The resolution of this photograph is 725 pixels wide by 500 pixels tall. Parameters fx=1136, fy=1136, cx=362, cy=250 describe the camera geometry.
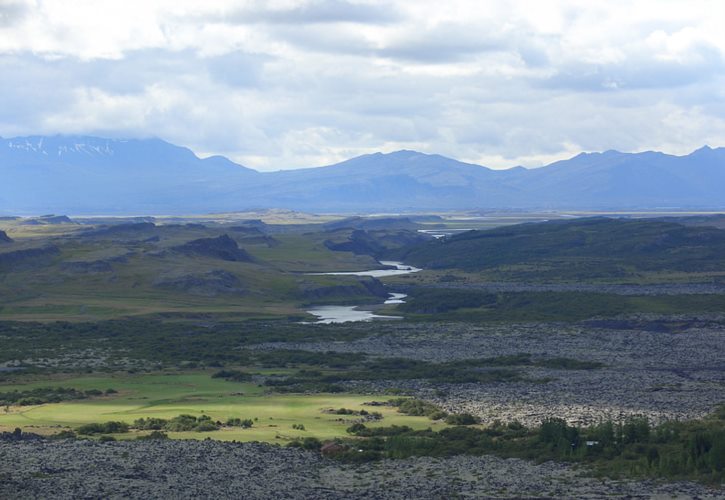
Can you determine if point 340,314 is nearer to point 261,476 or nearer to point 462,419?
point 462,419

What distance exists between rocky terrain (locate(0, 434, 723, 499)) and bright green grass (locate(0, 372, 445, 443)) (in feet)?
14.4

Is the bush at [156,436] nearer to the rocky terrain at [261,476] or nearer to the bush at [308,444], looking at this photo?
the rocky terrain at [261,476]

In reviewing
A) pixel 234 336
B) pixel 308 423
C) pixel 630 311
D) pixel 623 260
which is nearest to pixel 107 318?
pixel 234 336

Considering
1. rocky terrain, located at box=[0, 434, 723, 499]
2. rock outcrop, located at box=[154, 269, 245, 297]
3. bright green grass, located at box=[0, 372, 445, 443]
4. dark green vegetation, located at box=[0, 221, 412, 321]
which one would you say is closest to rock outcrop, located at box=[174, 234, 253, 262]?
dark green vegetation, located at box=[0, 221, 412, 321]

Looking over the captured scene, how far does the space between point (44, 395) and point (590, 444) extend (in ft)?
110

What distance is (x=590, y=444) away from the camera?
47094mm

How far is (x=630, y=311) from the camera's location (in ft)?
383

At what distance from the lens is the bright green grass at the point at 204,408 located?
175ft

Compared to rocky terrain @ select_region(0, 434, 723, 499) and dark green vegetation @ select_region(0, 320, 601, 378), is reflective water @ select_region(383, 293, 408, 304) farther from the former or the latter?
rocky terrain @ select_region(0, 434, 723, 499)

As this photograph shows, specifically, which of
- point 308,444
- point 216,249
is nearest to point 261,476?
point 308,444

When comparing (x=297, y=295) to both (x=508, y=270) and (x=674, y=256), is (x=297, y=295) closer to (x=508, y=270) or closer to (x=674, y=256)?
(x=508, y=270)

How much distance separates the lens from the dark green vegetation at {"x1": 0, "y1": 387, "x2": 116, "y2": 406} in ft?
207

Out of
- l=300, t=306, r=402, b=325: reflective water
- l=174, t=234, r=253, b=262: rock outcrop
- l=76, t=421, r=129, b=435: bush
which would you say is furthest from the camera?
l=174, t=234, r=253, b=262: rock outcrop

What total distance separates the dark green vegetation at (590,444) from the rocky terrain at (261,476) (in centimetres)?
135
